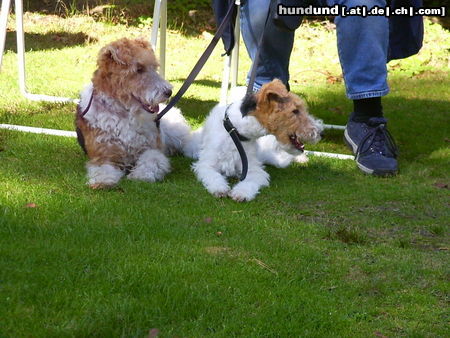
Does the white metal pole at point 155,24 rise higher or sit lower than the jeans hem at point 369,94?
higher

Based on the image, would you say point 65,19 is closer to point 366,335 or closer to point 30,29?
point 30,29

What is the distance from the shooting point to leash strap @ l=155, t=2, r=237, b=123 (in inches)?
203

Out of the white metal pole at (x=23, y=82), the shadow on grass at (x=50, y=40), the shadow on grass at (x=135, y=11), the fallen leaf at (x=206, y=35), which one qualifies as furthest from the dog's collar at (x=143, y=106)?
the shadow on grass at (x=135, y=11)

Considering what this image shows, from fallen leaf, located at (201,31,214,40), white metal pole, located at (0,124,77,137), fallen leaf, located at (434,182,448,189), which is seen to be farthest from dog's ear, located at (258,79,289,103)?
fallen leaf, located at (201,31,214,40)

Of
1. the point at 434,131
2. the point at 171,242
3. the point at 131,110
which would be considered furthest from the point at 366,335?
the point at 434,131

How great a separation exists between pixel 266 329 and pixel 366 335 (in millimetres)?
401

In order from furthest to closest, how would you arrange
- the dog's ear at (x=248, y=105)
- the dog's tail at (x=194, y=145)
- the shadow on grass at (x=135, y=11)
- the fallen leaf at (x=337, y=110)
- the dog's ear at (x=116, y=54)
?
the shadow on grass at (x=135, y=11)
the fallen leaf at (x=337, y=110)
the dog's tail at (x=194, y=145)
the dog's ear at (x=248, y=105)
the dog's ear at (x=116, y=54)

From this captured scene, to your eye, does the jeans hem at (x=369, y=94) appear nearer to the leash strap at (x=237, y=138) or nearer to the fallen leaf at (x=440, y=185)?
the fallen leaf at (x=440, y=185)

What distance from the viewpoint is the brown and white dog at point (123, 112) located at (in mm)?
4695

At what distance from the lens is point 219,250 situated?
358 centimetres

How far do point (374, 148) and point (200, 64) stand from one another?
4.59 feet

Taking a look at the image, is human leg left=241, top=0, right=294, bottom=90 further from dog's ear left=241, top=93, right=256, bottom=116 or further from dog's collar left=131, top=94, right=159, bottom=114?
dog's collar left=131, top=94, right=159, bottom=114

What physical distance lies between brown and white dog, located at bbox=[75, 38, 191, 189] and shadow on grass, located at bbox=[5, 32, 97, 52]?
4.69 meters

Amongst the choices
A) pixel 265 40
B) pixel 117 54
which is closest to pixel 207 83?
pixel 265 40
